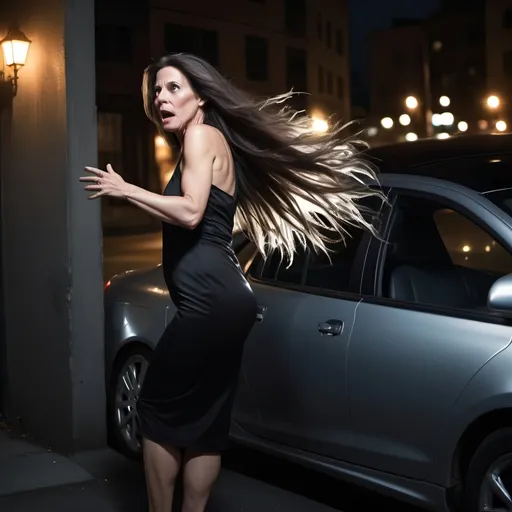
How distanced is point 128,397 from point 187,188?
2526 millimetres

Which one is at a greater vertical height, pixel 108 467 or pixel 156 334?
pixel 156 334

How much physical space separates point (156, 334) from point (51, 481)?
2.92 ft

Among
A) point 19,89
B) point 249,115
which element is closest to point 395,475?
point 249,115

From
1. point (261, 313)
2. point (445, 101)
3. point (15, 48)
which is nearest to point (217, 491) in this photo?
point (261, 313)

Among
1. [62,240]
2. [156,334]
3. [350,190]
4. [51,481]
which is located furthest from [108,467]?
[350,190]

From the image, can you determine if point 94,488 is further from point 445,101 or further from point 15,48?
point 445,101

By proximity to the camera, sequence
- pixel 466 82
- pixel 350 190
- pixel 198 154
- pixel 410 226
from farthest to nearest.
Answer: pixel 466 82, pixel 410 226, pixel 350 190, pixel 198 154

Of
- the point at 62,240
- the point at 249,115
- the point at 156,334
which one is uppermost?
the point at 249,115

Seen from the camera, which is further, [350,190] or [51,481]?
[51,481]

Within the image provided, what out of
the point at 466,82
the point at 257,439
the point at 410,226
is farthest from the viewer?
the point at 466,82

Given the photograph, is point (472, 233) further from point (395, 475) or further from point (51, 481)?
point (51, 481)

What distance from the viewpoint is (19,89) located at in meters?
5.84

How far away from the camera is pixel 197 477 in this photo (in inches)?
145

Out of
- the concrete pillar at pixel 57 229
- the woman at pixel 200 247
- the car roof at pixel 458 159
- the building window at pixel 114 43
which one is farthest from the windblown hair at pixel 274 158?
the building window at pixel 114 43
